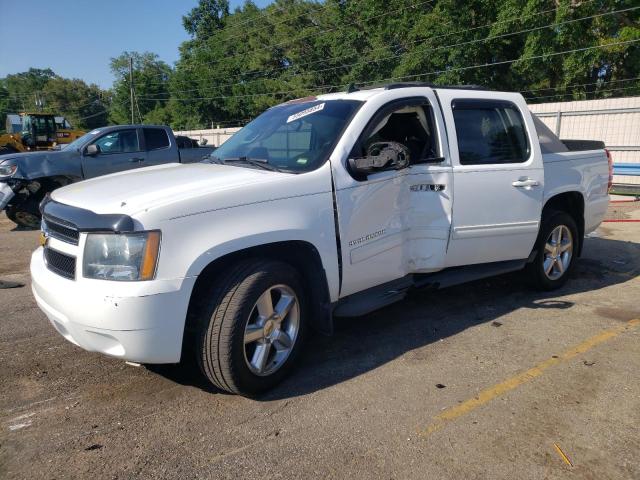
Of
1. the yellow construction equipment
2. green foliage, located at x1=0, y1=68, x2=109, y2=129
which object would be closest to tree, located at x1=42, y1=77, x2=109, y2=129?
green foliage, located at x1=0, y1=68, x2=109, y2=129

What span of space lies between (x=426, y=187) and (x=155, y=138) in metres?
8.35

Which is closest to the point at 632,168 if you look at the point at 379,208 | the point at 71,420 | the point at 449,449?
the point at 379,208

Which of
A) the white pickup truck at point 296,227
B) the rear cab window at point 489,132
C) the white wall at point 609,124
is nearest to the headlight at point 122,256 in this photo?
the white pickup truck at point 296,227

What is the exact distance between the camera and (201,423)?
302 centimetres

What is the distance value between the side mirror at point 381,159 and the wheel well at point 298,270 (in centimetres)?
70

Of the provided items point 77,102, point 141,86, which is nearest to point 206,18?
point 141,86

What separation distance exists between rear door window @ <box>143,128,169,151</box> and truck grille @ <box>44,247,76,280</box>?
8.06 m

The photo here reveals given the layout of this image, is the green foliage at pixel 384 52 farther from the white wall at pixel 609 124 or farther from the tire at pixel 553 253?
the tire at pixel 553 253

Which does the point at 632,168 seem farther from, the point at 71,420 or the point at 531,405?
the point at 71,420

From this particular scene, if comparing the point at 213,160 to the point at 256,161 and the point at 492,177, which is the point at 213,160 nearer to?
the point at 256,161

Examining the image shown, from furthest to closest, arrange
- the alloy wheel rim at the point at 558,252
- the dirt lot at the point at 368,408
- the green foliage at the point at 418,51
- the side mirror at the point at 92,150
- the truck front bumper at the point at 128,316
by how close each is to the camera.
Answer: the green foliage at the point at 418,51
the side mirror at the point at 92,150
the alloy wheel rim at the point at 558,252
the truck front bumper at the point at 128,316
the dirt lot at the point at 368,408

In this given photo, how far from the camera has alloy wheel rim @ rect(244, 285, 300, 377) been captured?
10.5 feet

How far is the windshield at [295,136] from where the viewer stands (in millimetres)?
3662

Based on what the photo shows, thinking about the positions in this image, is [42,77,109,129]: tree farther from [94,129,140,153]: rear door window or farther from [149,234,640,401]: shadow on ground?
[149,234,640,401]: shadow on ground
